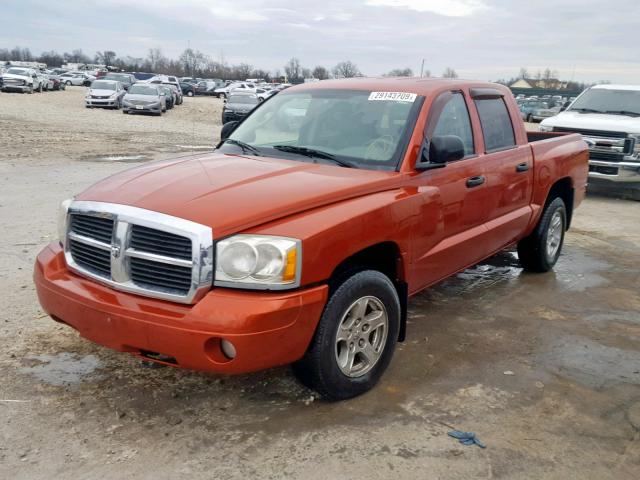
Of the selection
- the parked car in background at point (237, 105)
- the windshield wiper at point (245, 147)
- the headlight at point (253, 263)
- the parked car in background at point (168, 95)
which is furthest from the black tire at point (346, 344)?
the parked car in background at point (168, 95)

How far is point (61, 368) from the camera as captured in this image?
3.82 m

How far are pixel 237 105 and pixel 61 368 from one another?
22.4 m

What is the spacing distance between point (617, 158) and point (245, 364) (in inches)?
381

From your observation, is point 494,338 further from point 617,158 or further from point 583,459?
point 617,158

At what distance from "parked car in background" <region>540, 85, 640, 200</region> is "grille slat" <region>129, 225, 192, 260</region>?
962 cm

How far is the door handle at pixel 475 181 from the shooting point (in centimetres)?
441

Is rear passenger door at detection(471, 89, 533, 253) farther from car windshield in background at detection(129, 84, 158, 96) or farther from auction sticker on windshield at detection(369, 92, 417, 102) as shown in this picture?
car windshield in background at detection(129, 84, 158, 96)

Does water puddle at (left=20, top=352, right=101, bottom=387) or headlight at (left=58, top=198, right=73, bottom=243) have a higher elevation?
headlight at (left=58, top=198, right=73, bottom=243)

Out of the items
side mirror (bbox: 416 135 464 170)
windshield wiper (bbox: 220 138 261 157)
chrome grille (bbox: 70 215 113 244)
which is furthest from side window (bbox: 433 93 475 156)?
chrome grille (bbox: 70 215 113 244)

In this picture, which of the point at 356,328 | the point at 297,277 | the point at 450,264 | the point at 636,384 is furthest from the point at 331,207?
the point at 636,384

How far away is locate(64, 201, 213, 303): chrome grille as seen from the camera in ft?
9.63

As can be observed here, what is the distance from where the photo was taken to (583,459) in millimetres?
3041

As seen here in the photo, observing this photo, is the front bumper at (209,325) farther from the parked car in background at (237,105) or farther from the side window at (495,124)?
the parked car in background at (237,105)

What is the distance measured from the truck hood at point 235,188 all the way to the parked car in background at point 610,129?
328 inches
